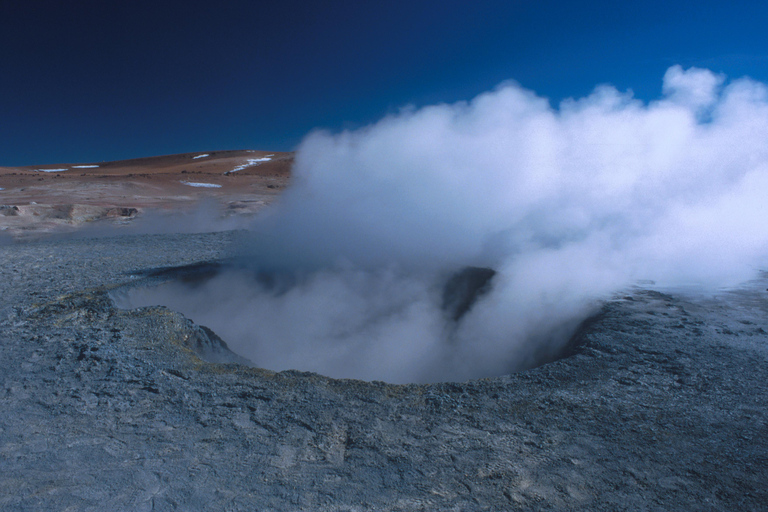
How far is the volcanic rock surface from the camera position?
1678 mm

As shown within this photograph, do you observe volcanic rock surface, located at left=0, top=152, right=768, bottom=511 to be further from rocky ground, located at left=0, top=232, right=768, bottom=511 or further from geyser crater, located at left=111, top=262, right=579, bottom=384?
geyser crater, located at left=111, top=262, right=579, bottom=384

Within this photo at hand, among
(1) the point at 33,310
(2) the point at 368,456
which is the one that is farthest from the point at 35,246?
(2) the point at 368,456

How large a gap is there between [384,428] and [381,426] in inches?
A: 0.9

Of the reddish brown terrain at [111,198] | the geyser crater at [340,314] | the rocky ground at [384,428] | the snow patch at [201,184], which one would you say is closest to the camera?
the rocky ground at [384,428]

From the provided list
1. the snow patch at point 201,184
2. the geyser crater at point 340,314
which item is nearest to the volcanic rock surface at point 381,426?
the geyser crater at point 340,314

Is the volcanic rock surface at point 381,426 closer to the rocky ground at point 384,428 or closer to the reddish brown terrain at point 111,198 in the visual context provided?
the rocky ground at point 384,428

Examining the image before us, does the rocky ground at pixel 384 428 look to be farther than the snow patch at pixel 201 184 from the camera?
No

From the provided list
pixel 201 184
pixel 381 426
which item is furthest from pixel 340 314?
pixel 201 184

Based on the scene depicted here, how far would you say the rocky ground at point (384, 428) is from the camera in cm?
167

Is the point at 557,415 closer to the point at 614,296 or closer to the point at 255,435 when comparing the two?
the point at 255,435

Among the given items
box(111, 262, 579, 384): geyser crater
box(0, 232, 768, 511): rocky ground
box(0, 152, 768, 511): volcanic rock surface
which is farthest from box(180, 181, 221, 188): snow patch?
box(0, 232, 768, 511): rocky ground

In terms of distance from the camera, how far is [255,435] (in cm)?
207

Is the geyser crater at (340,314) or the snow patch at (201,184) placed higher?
Answer: the snow patch at (201,184)

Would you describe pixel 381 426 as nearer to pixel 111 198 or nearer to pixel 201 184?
pixel 111 198
